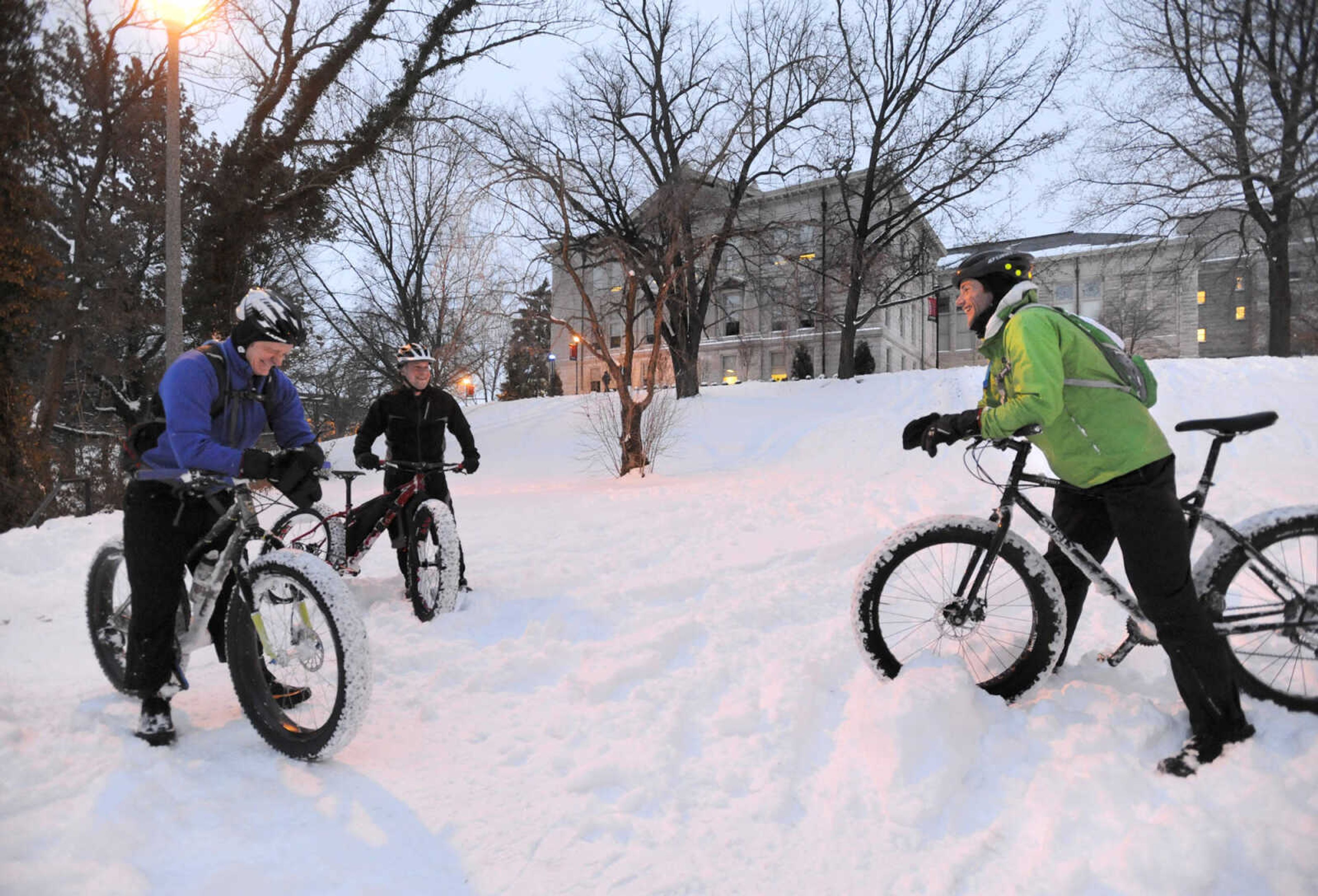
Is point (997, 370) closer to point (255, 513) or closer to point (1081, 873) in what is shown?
point (1081, 873)

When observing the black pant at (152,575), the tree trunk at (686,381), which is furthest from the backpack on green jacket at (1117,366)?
the tree trunk at (686,381)

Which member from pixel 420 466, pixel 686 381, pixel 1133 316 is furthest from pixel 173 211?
pixel 1133 316

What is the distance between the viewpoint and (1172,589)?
2705 mm

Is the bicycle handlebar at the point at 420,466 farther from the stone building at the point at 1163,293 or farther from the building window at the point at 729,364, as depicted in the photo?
the building window at the point at 729,364

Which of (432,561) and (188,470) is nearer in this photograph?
(188,470)

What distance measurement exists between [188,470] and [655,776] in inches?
95.9

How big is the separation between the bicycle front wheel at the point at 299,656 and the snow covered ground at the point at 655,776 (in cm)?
15

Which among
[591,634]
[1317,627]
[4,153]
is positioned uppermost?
[4,153]

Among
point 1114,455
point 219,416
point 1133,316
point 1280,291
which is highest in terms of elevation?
point 1133,316

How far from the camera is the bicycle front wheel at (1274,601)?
115 inches

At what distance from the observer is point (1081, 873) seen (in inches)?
82.9

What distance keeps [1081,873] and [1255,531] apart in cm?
183

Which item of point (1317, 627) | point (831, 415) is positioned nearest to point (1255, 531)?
point (1317, 627)

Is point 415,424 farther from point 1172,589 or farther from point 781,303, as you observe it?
point 781,303
